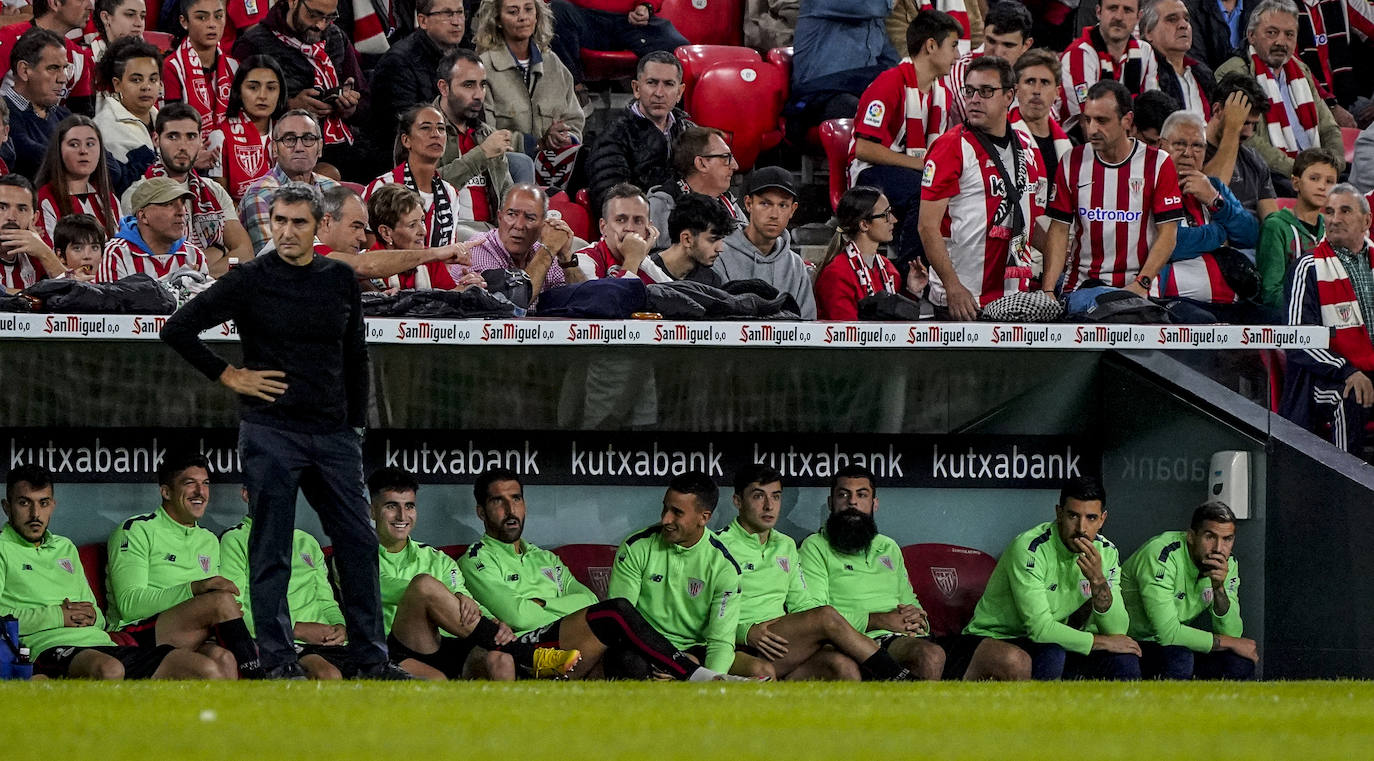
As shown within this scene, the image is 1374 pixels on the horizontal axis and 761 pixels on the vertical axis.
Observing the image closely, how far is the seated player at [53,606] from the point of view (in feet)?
23.2

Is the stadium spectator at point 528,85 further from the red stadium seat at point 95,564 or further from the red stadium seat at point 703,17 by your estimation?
the red stadium seat at point 95,564

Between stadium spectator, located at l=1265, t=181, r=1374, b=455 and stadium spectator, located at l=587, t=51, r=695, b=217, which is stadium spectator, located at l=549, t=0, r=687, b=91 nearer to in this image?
stadium spectator, located at l=587, t=51, r=695, b=217

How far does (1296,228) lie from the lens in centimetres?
951

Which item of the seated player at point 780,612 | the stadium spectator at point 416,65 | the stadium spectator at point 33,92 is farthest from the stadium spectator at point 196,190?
the seated player at point 780,612

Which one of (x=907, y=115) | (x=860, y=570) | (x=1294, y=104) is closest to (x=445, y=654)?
(x=860, y=570)

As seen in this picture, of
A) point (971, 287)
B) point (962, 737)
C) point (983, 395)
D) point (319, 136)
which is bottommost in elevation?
point (962, 737)

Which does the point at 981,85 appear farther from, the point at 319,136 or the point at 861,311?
the point at 319,136

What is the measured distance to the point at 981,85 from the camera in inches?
343

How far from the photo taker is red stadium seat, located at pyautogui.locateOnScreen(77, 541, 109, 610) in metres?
7.71

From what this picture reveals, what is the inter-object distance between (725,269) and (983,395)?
1.34m

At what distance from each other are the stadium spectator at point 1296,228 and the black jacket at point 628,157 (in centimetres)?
310

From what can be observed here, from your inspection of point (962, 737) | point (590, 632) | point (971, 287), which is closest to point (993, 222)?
point (971, 287)

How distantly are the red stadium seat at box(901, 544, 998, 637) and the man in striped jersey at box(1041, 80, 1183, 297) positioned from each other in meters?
1.45

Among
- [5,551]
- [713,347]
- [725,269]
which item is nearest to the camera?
[5,551]
